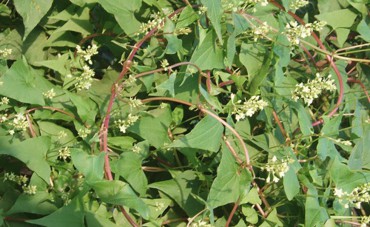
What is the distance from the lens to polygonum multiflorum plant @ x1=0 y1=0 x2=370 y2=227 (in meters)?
1.74

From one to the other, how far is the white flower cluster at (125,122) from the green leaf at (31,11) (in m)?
0.39

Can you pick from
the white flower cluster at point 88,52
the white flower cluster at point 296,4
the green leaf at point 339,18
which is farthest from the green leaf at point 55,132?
the green leaf at point 339,18

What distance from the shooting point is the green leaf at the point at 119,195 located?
151cm

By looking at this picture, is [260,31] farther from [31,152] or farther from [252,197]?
[31,152]

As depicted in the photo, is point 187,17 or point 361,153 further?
point 361,153

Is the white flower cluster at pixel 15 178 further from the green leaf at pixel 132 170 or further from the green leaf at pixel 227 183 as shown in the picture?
the green leaf at pixel 227 183

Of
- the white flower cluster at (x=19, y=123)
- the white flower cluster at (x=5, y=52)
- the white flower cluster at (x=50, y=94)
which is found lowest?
the white flower cluster at (x=19, y=123)

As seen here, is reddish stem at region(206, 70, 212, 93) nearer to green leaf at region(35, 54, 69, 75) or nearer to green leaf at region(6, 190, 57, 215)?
green leaf at region(35, 54, 69, 75)

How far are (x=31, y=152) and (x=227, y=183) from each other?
560 mm

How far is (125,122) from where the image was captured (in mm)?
1805

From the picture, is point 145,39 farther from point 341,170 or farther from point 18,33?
point 341,170

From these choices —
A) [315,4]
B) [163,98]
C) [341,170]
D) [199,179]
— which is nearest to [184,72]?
[163,98]

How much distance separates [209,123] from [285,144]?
0.33m

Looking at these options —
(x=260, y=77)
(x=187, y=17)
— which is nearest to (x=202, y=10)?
(x=187, y=17)
